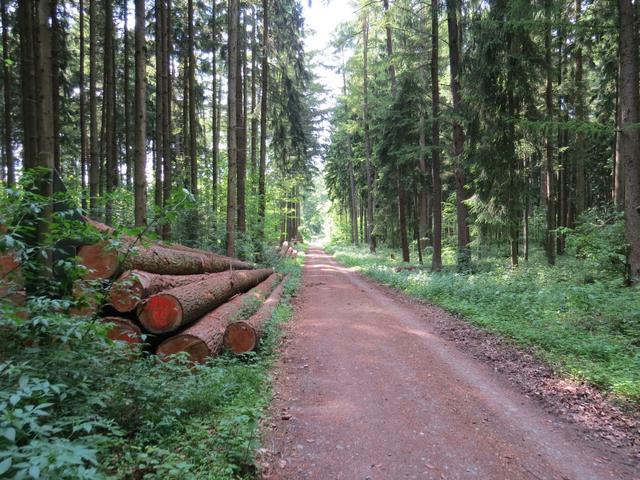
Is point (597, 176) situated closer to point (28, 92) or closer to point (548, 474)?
point (548, 474)

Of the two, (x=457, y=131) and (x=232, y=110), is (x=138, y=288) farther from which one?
(x=457, y=131)

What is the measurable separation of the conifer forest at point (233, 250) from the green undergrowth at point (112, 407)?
0.08 ft

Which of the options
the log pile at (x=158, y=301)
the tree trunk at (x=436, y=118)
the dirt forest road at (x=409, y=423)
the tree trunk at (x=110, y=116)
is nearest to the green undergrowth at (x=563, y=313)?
the dirt forest road at (x=409, y=423)

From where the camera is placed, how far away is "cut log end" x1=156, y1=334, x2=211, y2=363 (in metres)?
5.61

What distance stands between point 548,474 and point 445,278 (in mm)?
9763

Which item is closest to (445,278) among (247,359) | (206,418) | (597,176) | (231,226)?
(231,226)

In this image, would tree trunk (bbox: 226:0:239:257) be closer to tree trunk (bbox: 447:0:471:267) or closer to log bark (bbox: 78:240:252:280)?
log bark (bbox: 78:240:252:280)

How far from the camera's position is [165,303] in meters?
5.65

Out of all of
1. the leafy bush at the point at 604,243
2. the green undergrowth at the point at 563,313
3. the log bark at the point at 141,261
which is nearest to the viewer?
the log bark at the point at 141,261

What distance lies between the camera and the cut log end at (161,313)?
5.57 metres

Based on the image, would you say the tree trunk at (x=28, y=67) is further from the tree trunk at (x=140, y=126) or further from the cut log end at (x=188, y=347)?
the cut log end at (x=188, y=347)

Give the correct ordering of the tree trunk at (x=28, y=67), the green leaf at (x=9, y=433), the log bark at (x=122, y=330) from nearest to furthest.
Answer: the green leaf at (x=9, y=433), the log bark at (x=122, y=330), the tree trunk at (x=28, y=67)

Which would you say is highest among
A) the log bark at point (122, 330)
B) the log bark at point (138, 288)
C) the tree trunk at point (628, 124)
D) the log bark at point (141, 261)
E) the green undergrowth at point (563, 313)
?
the tree trunk at point (628, 124)

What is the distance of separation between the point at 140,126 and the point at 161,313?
5.43 metres
